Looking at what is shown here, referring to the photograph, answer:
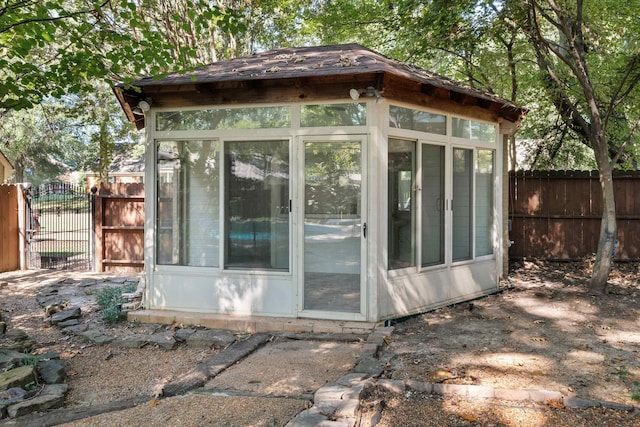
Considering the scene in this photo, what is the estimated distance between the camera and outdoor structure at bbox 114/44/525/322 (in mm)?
5125

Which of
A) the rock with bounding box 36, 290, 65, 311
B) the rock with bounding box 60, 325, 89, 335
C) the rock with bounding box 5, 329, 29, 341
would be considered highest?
the rock with bounding box 36, 290, 65, 311

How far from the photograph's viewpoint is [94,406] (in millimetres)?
3367

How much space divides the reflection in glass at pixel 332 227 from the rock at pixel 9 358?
9.05ft

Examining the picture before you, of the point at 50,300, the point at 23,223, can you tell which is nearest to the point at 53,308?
the point at 50,300

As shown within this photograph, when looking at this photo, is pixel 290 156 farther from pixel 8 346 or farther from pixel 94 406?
pixel 8 346

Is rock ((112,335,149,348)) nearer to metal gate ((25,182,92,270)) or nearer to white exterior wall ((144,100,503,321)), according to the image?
white exterior wall ((144,100,503,321))

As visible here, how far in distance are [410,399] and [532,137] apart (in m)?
9.64

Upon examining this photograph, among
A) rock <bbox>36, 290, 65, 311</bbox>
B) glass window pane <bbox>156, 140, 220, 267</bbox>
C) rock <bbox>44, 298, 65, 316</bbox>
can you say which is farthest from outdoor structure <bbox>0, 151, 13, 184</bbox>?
glass window pane <bbox>156, 140, 220, 267</bbox>

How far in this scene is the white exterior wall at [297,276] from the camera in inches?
201

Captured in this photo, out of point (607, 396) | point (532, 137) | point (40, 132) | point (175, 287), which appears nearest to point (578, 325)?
point (607, 396)

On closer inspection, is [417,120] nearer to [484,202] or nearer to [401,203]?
[401,203]

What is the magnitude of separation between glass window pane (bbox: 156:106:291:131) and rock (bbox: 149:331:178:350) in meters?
2.35

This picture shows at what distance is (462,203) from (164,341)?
397 centimetres

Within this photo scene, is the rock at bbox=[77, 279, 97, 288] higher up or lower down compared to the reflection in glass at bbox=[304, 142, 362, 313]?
lower down
